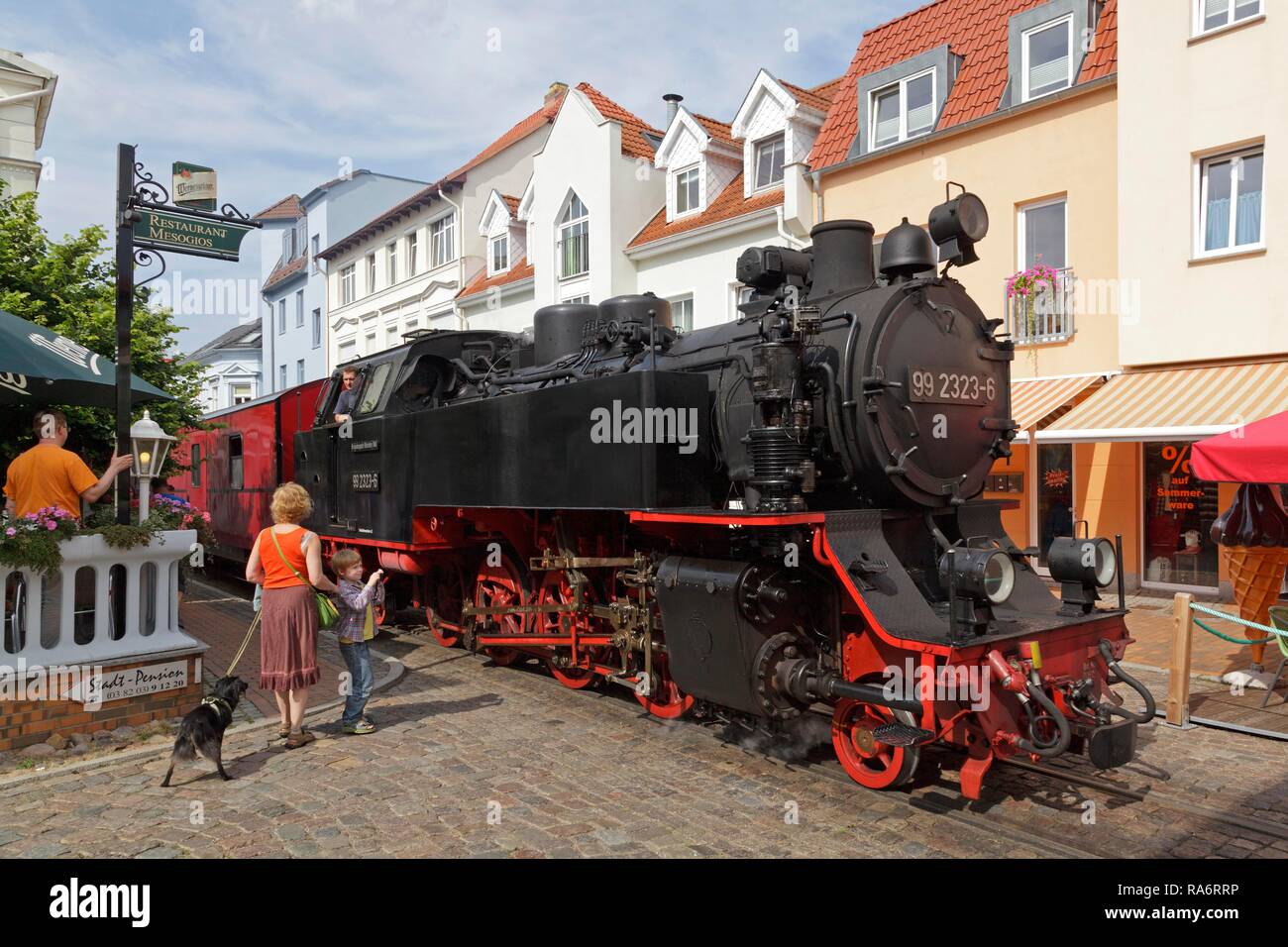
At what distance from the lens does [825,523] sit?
489 centimetres

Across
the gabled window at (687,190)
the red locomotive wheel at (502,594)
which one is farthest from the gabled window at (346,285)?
the red locomotive wheel at (502,594)

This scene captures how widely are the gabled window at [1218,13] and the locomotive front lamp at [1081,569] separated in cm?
896

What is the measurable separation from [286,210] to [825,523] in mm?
37982

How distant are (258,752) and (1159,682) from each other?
7228mm

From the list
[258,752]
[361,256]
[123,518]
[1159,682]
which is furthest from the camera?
[361,256]

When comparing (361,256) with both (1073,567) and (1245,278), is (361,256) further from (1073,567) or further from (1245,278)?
(1073,567)

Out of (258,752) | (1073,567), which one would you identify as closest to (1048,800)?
(1073,567)

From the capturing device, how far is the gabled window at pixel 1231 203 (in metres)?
10.6

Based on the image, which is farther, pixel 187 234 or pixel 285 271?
pixel 285 271

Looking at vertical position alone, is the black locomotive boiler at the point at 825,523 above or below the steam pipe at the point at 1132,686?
above

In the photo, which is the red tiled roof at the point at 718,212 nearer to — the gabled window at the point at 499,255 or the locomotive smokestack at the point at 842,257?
the gabled window at the point at 499,255

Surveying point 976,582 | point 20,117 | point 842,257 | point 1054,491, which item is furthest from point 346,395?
point 20,117

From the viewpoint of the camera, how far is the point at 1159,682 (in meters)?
7.74

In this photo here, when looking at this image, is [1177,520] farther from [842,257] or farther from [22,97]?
[22,97]
